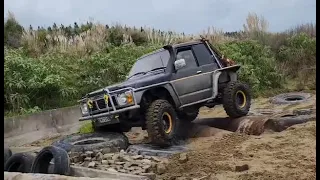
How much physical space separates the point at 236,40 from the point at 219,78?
208mm

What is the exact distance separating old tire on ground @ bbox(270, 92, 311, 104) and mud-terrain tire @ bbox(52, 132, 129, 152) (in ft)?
2.52

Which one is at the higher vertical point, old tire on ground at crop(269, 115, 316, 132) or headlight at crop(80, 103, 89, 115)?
headlight at crop(80, 103, 89, 115)

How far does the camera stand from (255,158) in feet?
7.07

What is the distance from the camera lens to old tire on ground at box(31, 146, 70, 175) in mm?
2250

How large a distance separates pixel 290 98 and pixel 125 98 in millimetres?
809

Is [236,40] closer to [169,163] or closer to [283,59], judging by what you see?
[283,59]

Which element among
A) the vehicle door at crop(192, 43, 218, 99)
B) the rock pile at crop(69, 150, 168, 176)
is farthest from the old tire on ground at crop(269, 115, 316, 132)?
the rock pile at crop(69, 150, 168, 176)

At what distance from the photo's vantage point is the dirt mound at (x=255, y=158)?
209 cm

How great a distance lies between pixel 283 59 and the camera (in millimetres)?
2348

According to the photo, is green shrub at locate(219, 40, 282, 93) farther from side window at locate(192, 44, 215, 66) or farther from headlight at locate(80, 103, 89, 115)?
headlight at locate(80, 103, 89, 115)

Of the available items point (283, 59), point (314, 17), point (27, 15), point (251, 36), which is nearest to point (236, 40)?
point (251, 36)

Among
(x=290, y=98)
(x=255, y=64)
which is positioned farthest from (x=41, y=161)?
(x=290, y=98)

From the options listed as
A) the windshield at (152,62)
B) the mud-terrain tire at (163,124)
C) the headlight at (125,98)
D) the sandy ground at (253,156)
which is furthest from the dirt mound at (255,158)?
the windshield at (152,62)

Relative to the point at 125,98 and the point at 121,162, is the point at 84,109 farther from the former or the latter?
the point at 121,162
